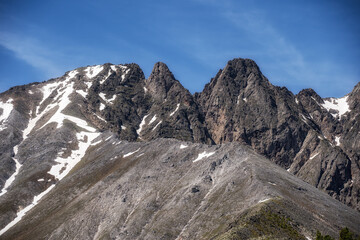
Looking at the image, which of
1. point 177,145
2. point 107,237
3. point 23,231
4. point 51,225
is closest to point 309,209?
point 107,237

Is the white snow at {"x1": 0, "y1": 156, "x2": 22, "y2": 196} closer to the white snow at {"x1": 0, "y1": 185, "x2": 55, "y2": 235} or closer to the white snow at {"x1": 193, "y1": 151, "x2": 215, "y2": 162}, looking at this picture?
the white snow at {"x1": 0, "y1": 185, "x2": 55, "y2": 235}

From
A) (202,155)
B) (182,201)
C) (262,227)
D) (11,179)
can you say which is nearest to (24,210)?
(11,179)

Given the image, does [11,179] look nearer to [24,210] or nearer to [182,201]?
[24,210]

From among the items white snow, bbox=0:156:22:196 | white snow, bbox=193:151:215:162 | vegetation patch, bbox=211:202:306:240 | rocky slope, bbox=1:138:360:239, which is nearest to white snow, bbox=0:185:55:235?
rocky slope, bbox=1:138:360:239

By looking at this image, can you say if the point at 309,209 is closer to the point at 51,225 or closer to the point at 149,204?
the point at 149,204

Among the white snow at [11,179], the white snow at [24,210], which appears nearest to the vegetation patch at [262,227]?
the white snow at [24,210]

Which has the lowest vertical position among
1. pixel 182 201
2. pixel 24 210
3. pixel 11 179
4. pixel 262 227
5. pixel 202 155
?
pixel 24 210

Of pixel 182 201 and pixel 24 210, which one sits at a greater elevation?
pixel 182 201

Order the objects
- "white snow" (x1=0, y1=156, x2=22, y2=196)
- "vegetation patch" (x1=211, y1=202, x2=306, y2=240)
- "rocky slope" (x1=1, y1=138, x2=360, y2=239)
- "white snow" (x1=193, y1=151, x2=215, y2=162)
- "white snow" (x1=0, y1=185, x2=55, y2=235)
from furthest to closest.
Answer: "white snow" (x1=0, y1=156, x2=22, y2=196) < "white snow" (x1=193, y1=151, x2=215, y2=162) < "white snow" (x1=0, y1=185, x2=55, y2=235) < "rocky slope" (x1=1, y1=138, x2=360, y2=239) < "vegetation patch" (x1=211, y1=202, x2=306, y2=240)

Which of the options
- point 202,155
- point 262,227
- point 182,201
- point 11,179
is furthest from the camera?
point 11,179

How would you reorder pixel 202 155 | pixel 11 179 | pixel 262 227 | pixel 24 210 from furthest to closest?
pixel 11 179
pixel 24 210
pixel 202 155
pixel 262 227

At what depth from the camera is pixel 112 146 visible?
627 ft

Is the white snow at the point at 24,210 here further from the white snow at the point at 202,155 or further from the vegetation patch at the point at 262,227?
the vegetation patch at the point at 262,227

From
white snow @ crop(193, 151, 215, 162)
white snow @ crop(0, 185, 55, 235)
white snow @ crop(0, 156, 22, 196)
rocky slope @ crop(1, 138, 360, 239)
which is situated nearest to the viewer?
rocky slope @ crop(1, 138, 360, 239)
